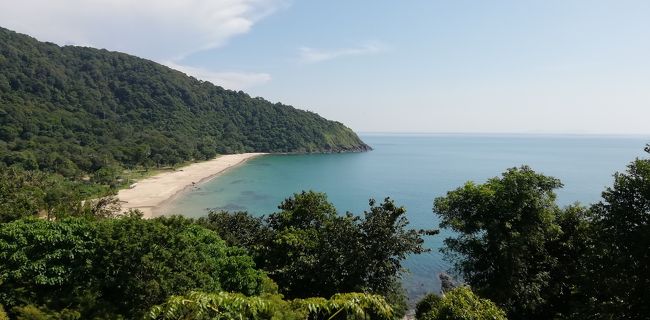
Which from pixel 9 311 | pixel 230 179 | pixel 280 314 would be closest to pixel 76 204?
pixel 9 311

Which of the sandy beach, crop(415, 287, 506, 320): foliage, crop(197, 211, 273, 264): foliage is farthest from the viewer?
the sandy beach

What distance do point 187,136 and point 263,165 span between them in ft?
139

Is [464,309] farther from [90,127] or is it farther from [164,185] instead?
[90,127]

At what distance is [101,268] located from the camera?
18.2 meters

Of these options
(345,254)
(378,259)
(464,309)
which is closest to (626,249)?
(464,309)

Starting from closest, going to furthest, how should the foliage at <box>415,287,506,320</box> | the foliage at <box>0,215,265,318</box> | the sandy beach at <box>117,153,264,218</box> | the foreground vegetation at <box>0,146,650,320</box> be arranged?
the foliage at <box>415,287,506,320</box>, the foreground vegetation at <box>0,146,650,320</box>, the foliage at <box>0,215,265,318</box>, the sandy beach at <box>117,153,264,218</box>

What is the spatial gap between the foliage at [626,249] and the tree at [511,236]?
5115 mm

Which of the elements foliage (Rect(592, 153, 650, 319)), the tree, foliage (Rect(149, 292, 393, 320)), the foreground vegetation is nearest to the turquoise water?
the tree

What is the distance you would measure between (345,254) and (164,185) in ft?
256

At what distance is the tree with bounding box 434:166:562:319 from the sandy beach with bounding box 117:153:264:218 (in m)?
49.8

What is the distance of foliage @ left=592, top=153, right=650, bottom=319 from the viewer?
14422 mm

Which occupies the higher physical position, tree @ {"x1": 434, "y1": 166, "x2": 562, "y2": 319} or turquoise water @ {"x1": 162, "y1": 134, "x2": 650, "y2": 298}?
tree @ {"x1": 434, "y1": 166, "x2": 562, "y2": 319}

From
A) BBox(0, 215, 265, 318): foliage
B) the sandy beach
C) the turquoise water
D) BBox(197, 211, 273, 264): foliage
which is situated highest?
BBox(0, 215, 265, 318): foliage

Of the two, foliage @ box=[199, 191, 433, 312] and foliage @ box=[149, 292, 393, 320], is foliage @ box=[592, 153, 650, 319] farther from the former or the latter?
foliage @ box=[149, 292, 393, 320]
